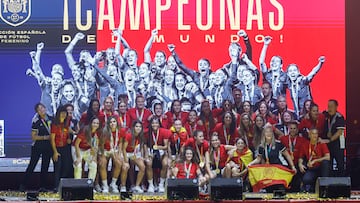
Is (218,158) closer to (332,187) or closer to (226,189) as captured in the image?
(226,189)

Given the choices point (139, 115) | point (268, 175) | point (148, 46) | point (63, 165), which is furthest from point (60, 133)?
point (268, 175)

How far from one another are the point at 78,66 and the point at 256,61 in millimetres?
1799

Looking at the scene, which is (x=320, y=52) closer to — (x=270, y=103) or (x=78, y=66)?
(x=270, y=103)

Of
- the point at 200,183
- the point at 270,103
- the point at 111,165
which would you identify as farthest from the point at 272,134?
the point at 111,165

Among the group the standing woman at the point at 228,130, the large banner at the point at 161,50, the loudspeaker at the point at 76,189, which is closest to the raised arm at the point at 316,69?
the large banner at the point at 161,50

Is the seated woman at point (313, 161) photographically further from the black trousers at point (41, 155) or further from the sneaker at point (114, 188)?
the black trousers at point (41, 155)

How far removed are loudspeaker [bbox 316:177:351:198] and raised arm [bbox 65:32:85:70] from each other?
2739 mm

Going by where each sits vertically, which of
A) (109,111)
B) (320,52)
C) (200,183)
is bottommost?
(200,183)

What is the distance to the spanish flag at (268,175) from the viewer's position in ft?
28.5

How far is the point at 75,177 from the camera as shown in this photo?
862 centimetres

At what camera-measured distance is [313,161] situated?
8703 millimetres

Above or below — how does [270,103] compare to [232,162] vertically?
above

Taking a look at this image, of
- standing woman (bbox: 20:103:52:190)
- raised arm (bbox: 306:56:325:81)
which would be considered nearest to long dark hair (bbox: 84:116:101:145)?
standing woman (bbox: 20:103:52:190)

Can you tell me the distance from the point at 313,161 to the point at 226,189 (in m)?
0.96
